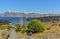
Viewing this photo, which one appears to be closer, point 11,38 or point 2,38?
point 11,38

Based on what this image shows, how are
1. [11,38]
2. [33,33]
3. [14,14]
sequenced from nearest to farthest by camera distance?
[11,38], [33,33], [14,14]

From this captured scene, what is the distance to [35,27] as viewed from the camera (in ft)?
92.8

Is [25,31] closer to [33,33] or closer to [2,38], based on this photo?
[33,33]

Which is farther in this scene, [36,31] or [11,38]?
[36,31]

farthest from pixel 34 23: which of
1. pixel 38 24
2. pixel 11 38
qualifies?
pixel 11 38

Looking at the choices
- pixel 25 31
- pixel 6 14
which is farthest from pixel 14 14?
pixel 25 31

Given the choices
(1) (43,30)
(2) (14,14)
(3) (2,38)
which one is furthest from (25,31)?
(2) (14,14)

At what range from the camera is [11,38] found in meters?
17.7

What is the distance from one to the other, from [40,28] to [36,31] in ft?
2.40

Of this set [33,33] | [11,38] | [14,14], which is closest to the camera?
[11,38]

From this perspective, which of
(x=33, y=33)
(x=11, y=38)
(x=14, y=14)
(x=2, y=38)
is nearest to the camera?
(x=11, y=38)

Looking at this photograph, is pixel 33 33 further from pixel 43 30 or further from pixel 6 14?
pixel 6 14

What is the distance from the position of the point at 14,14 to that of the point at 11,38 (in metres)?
174

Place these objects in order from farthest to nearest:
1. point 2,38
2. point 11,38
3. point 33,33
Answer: point 33,33 → point 2,38 → point 11,38
